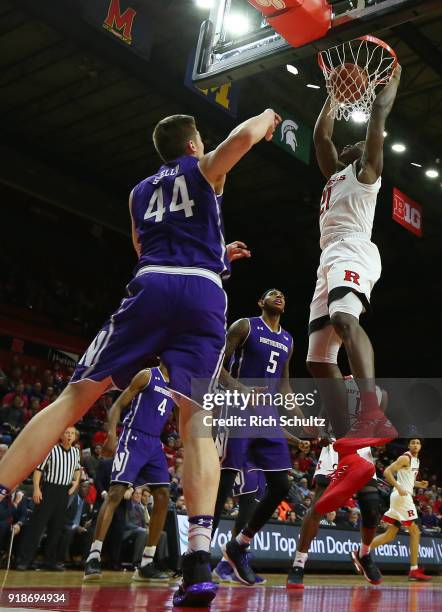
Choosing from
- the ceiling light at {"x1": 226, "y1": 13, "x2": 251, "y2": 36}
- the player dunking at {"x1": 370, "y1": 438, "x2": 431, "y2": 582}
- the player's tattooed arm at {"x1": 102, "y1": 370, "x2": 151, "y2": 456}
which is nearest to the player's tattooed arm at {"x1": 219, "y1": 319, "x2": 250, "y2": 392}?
the player's tattooed arm at {"x1": 102, "y1": 370, "x2": 151, "y2": 456}

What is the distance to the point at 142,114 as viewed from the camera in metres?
15.6

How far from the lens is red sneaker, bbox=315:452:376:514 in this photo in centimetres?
355

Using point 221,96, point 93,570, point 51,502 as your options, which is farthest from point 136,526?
point 221,96

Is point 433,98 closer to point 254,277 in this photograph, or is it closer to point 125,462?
point 254,277

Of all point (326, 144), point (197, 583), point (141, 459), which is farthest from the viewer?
point (141, 459)

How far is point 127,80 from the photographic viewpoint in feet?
47.1

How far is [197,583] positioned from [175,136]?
6.55ft

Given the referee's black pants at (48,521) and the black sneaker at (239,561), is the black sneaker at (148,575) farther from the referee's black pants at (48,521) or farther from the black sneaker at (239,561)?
the referee's black pants at (48,521)

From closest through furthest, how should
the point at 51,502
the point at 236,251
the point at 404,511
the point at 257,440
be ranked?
the point at 236,251 → the point at 257,440 → the point at 51,502 → the point at 404,511

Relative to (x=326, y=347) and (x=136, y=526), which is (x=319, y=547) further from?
(x=326, y=347)

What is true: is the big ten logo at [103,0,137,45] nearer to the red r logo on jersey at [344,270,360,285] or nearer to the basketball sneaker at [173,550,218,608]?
the red r logo on jersey at [344,270,360,285]

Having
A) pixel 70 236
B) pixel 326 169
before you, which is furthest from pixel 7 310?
pixel 326 169

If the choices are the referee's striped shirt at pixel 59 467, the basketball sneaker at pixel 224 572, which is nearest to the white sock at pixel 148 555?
the basketball sneaker at pixel 224 572

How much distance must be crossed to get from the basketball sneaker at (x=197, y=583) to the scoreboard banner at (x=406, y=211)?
14.0 metres
